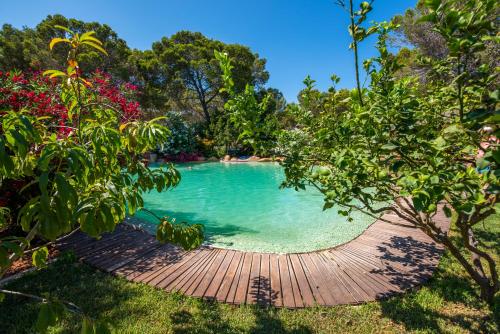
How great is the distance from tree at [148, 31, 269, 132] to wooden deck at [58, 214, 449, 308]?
2547cm

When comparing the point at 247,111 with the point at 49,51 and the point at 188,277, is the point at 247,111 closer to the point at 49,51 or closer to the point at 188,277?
the point at 188,277

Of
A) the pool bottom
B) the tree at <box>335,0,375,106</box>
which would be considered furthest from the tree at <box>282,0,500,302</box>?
the pool bottom

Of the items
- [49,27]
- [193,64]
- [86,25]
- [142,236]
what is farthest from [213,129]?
[142,236]

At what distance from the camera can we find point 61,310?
5.27 ft

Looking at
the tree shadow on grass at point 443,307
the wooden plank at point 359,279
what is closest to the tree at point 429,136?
the tree shadow on grass at point 443,307

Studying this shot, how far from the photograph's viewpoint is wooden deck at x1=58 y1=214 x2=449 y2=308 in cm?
416

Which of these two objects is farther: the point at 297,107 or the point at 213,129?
the point at 213,129

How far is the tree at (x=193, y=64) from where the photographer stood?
29.6 meters

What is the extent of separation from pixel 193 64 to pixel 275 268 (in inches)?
1129

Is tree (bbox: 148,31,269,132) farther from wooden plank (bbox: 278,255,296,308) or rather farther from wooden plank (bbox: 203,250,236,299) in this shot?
wooden plank (bbox: 278,255,296,308)

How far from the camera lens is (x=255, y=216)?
1009 cm

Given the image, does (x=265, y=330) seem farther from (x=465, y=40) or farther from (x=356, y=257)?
(x=465, y=40)

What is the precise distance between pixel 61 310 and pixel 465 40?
267 centimetres

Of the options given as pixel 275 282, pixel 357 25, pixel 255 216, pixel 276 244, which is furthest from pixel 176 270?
pixel 255 216
